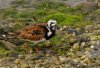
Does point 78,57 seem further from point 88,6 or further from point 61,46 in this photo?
point 88,6

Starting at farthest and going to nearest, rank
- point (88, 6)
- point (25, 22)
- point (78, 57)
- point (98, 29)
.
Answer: point (88, 6), point (25, 22), point (98, 29), point (78, 57)

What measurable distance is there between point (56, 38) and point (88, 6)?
455cm

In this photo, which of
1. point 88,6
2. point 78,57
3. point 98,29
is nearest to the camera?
point 78,57

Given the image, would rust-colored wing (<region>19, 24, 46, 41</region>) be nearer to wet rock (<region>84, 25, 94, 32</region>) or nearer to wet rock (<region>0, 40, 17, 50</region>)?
wet rock (<region>0, 40, 17, 50</region>)

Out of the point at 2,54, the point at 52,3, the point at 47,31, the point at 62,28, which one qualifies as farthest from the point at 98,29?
the point at 52,3

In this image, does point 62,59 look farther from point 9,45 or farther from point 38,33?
point 9,45

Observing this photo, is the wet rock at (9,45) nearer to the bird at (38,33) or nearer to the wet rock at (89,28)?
the bird at (38,33)

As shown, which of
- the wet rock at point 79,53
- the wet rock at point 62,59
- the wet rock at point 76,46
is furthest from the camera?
the wet rock at point 76,46

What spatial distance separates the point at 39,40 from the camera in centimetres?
1269

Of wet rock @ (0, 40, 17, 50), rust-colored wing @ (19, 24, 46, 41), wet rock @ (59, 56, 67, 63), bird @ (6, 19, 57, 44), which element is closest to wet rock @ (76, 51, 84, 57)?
wet rock @ (59, 56, 67, 63)

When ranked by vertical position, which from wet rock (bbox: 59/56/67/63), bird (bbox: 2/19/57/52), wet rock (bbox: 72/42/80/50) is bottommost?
wet rock (bbox: 59/56/67/63)

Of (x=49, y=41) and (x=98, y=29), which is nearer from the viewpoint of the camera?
(x=49, y=41)

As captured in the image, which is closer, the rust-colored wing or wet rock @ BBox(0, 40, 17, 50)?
the rust-colored wing

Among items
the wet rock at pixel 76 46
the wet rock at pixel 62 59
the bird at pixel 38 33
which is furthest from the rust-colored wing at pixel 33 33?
the wet rock at pixel 76 46
